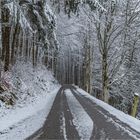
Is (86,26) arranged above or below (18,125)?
above

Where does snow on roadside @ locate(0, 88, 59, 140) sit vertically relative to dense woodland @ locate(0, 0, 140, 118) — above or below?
below

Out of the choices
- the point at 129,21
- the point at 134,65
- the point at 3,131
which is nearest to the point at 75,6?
the point at 3,131

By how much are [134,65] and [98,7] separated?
25.3 m

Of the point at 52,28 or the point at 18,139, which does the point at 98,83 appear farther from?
the point at 18,139

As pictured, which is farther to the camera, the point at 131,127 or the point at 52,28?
the point at 52,28

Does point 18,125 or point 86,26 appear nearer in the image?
point 18,125

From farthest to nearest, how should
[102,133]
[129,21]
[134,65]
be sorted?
[134,65] < [129,21] < [102,133]

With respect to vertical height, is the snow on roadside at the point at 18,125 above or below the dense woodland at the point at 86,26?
below

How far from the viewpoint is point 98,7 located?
16.7m

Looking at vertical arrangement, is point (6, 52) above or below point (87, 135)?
above

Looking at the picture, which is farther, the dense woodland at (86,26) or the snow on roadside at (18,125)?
the dense woodland at (86,26)

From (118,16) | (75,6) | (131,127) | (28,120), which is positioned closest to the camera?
(131,127)

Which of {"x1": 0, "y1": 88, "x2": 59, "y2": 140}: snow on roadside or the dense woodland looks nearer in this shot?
{"x1": 0, "y1": 88, "x2": 59, "y2": 140}: snow on roadside

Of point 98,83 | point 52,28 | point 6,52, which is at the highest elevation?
point 52,28
